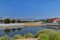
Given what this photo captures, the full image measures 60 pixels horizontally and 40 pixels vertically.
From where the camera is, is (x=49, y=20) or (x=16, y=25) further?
(x=49, y=20)

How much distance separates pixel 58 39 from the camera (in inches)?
229

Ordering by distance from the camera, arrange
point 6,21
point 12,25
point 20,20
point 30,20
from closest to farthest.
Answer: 1. point 12,25
2. point 6,21
3. point 20,20
4. point 30,20

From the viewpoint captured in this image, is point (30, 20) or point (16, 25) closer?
Result: point (16, 25)

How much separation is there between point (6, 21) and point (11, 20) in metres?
1.51

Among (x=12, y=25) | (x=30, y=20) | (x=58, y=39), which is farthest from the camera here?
(x=30, y=20)

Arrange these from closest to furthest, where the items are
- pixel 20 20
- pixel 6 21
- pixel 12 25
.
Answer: pixel 12 25, pixel 6 21, pixel 20 20

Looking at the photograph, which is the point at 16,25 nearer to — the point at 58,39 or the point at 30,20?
the point at 30,20

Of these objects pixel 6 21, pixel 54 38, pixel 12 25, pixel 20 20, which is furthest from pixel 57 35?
pixel 20 20

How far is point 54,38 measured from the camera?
5.88 meters

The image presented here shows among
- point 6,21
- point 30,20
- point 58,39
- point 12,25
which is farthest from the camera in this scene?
point 30,20

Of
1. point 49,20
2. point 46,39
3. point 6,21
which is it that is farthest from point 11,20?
point 46,39

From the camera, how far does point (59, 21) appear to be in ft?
127

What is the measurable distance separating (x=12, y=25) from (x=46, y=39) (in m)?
27.8

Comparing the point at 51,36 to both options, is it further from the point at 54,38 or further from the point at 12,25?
the point at 12,25
